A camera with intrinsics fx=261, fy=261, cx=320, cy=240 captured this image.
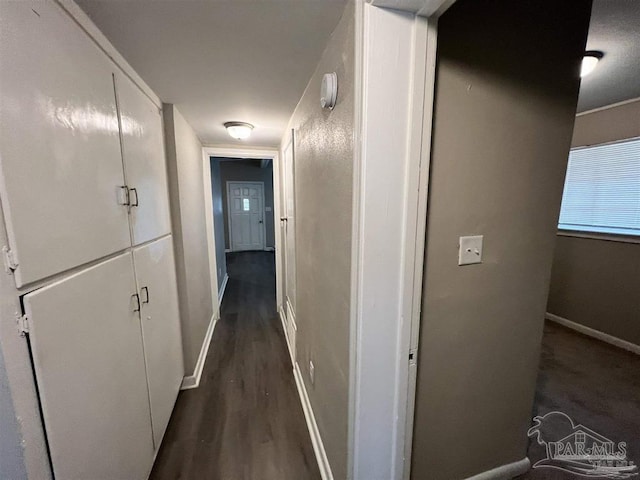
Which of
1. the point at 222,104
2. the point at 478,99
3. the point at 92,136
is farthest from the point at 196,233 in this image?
the point at 478,99

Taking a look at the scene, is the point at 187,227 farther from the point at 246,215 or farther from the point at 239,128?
the point at 246,215

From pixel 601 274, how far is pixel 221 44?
3801mm

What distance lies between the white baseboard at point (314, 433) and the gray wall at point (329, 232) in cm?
7

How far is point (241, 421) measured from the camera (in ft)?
5.68

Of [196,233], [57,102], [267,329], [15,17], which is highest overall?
[15,17]

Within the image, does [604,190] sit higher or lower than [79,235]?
higher

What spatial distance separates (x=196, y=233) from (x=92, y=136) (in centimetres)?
157

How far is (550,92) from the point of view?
3.51 ft

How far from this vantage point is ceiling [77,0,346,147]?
0.91m

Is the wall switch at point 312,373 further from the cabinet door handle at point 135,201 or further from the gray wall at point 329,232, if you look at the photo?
the cabinet door handle at point 135,201

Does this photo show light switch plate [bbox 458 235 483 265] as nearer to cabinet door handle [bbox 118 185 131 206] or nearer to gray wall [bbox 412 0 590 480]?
gray wall [bbox 412 0 590 480]

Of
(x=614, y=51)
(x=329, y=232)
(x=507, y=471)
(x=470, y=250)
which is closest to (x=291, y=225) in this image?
(x=329, y=232)

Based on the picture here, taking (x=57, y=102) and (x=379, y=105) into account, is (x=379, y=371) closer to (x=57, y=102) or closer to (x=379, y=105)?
(x=379, y=105)

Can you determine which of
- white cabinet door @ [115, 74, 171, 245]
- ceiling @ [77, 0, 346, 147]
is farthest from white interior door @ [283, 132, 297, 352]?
white cabinet door @ [115, 74, 171, 245]
